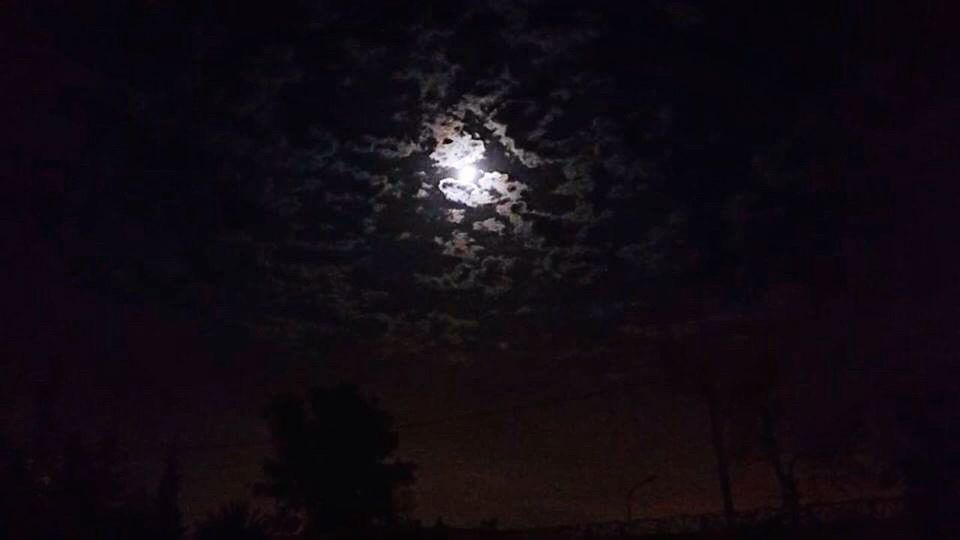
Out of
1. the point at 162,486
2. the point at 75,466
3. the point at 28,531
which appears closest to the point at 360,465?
the point at 162,486

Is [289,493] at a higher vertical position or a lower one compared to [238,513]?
higher

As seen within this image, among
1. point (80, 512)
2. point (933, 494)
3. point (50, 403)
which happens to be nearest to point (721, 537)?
point (933, 494)

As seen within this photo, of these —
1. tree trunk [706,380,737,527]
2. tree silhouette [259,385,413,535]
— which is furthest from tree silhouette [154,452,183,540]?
tree trunk [706,380,737,527]

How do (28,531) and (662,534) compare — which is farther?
(662,534)

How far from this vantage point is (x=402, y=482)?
3322 cm

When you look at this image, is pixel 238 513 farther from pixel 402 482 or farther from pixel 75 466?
pixel 402 482

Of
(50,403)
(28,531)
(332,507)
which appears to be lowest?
(28,531)

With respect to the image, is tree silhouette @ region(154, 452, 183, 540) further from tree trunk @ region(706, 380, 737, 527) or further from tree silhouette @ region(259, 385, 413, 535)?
tree trunk @ region(706, 380, 737, 527)

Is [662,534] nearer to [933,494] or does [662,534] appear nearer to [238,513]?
[933,494]

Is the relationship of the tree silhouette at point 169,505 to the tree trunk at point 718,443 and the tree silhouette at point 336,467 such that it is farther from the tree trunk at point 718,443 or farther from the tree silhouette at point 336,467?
the tree trunk at point 718,443

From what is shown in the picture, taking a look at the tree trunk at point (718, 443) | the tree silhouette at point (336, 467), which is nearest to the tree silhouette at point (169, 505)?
the tree silhouette at point (336, 467)

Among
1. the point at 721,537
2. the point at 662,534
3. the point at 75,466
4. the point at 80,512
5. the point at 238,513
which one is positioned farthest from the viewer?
the point at 662,534

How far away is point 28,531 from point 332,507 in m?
10.5

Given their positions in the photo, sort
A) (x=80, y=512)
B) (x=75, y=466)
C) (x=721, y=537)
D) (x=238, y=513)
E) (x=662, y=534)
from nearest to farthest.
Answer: (x=238, y=513)
(x=80, y=512)
(x=75, y=466)
(x=721, y=537)
(x=662, y=534)
